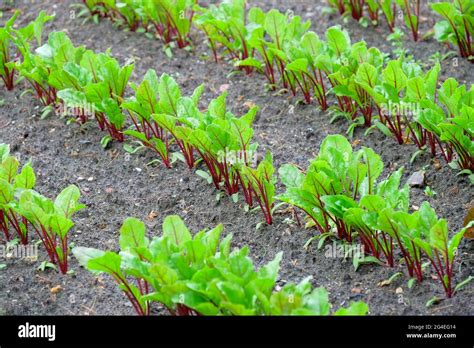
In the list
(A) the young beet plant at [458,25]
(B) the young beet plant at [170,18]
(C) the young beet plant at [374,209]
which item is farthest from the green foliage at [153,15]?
(C) the young beet plant at [374,209]

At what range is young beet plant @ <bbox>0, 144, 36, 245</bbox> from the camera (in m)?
4.71

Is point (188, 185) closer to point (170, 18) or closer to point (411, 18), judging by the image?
point (170, 18)

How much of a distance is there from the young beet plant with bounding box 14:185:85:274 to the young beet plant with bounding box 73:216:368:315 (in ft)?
1.48

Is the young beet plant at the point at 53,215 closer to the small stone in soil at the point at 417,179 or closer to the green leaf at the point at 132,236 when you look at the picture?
the green leaf at the point at 132,236

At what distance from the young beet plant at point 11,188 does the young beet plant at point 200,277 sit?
2.70 feet

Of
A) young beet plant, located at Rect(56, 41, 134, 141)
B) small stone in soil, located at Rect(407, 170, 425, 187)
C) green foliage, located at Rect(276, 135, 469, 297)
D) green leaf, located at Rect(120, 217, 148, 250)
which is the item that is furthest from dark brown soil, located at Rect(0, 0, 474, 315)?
green leaf, located at Rect(120, 217, 148, 250)

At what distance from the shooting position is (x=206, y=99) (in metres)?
6.56

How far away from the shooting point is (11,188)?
4.70 m

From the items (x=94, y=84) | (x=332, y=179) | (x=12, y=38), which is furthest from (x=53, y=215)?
(x=12, y=38)

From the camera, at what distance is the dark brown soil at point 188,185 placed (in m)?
4.60

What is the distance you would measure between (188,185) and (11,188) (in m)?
1.29

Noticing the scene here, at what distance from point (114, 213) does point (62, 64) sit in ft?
4.46
